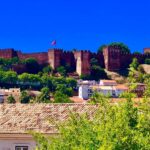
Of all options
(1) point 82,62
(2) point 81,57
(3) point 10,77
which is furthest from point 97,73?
(3) point 10,77

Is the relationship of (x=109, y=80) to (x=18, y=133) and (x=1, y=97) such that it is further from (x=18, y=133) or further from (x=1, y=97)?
(x=18, y=133)

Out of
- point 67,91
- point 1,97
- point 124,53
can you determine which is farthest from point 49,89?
point 124,53

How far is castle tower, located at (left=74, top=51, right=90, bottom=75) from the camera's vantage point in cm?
16901

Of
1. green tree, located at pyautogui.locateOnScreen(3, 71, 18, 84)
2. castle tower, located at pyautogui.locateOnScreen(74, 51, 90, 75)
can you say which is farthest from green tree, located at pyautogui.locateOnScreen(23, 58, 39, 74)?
castle tower, located at pyautogui.locateOnScreen(74, 51, 90, 75)

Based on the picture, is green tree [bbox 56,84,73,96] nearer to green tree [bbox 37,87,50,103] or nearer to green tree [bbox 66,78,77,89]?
green tree [bbox 37,87,50,103]

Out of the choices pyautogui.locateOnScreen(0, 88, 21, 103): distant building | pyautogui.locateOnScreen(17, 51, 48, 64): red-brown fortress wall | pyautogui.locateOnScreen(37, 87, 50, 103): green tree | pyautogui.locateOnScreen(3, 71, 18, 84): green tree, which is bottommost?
pyautogui.locateOnScreen(37, 87, 50, 103): green tree

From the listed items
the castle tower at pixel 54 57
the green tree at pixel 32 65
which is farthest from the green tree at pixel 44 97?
the castle tower at pixel 54 57

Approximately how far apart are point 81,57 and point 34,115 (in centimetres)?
14846

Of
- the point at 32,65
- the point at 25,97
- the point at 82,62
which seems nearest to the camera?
the point at 25,97

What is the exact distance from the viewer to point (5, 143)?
23.0 m

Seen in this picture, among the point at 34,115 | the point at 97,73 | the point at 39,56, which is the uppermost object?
the point at 39,56

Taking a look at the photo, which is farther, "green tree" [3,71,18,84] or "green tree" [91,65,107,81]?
"green tree" [91,65,107,81]

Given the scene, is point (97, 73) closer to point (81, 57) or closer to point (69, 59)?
point (81, 57)

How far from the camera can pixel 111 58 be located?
176000 mm
